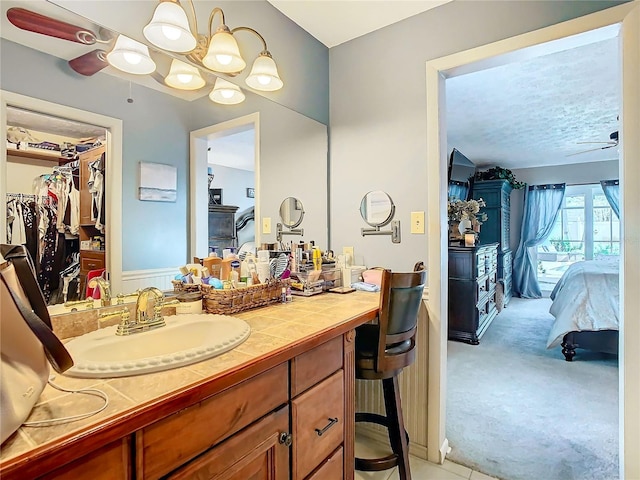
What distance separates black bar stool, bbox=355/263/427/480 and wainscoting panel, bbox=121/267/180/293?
833 mm

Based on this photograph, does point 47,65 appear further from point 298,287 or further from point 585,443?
point 585,443

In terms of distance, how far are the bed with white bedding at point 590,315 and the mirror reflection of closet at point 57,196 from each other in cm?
367

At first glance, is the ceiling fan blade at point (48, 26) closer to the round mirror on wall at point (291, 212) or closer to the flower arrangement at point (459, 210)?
the round mirror on wall at point (291, 212)

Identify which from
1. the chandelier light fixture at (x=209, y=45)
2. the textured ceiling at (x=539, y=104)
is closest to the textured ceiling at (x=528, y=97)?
the textured ceiling at (x=539, y=104)

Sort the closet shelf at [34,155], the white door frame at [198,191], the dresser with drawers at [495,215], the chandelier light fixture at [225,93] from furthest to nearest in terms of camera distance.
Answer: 1. the dresser with drawers at [495,215]
2. the chandelier light fixture at [225,93]
3. the white door frame at [198,191]
4. the closet shelf at [34,155]

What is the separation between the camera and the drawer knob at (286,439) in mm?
996

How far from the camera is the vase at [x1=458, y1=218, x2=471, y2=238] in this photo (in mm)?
4145

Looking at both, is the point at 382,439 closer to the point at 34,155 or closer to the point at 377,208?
the point at 377,208

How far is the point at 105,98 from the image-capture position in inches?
46.6

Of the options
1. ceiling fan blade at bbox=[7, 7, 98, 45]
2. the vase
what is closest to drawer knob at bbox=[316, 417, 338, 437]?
ceiling fan blade at bbox=[7, 7, 98, 45]

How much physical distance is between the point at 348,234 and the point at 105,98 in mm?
1399

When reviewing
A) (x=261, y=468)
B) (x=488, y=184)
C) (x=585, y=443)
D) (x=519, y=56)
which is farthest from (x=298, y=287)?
(x=488, y=184)

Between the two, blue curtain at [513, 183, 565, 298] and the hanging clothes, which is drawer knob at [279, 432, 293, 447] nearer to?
the hanging clothes

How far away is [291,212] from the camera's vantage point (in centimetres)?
209
